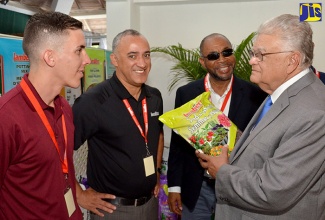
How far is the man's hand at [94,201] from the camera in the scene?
6.55ft

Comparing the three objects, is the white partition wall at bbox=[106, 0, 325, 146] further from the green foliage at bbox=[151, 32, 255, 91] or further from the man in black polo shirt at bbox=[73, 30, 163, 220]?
the man in black polo shirt at bbox=[73, 30, 163, 220]

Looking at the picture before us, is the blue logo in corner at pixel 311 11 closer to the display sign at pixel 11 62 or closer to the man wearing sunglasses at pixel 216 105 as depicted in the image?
the man wearing sunglasses at pixel 216 105

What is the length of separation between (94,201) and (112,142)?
39cm

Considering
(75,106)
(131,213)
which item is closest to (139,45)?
(75,106)

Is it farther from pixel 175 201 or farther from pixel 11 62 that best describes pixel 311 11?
pixel 11 62

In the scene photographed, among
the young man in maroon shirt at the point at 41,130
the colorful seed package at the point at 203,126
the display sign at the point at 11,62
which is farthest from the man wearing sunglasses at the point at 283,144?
the display sign at the point at 11,62

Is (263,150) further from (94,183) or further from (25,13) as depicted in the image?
(25,13)

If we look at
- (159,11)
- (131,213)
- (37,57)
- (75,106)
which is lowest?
(131,213)

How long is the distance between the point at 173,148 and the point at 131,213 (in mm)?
601

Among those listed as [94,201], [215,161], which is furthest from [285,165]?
[94,201]

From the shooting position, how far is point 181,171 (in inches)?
95.0

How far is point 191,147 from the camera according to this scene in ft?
7.76

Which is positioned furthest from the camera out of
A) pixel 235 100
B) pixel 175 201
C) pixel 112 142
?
pixel 175 201

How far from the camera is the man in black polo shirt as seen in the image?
197 centimetres
